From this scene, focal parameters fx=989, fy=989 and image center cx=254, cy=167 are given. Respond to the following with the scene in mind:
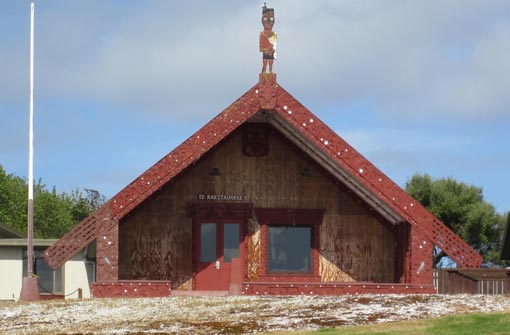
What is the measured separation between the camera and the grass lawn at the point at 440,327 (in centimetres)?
2088

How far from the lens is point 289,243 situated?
36250mm

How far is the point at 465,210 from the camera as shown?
70438 mm

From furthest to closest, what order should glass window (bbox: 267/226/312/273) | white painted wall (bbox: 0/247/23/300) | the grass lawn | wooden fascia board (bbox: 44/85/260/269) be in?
white painted wall (bbox: 0/247/23/300)
glass window (bbox: 267/226/312/273)
wooden fascia board (bbox: 44/85/260/269)
the grass lawn

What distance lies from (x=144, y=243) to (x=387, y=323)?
1489 cm

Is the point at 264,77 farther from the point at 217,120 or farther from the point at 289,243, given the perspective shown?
the point at 289,243

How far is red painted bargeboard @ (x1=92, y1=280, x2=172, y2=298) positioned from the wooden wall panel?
369cm

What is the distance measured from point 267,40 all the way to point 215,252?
804cm

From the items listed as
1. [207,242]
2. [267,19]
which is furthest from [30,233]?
[267,19]

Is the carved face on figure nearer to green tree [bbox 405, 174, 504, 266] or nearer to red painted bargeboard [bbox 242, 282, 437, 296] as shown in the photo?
red painted bargeboard [bbox 242, 282, 437, 296]

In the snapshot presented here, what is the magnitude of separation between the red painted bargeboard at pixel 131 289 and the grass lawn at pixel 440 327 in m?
10.8

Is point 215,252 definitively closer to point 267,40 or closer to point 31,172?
point 31,172

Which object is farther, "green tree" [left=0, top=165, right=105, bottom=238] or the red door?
"green tree" [left=0, top=165, right=105, bottom=238]

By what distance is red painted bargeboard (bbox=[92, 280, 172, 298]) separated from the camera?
3156 centimetres

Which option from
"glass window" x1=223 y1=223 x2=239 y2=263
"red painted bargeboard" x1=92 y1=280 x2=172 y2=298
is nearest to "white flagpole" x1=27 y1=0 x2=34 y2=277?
"red painted bargeboard" x1=92 y1=280 x2=172 y2=298
